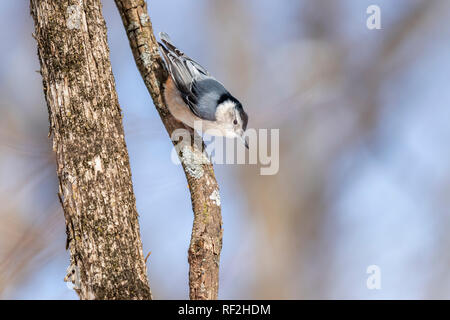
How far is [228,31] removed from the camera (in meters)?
5.52

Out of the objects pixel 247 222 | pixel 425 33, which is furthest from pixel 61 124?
pixel 425 33

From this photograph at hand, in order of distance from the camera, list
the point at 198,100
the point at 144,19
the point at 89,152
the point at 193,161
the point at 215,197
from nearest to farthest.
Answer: the point at 89,152
the point at 215,197
the point at 193,161
the point at 144,19
the point at 198,100

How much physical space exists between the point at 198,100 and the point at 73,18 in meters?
0.87

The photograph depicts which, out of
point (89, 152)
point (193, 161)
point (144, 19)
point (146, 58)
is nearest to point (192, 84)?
point (146, 58)

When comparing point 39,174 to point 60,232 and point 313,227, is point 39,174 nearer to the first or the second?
point 60,232

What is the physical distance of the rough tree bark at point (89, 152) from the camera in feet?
6.35

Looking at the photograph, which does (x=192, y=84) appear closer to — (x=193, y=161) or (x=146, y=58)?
(x=146, y=58)

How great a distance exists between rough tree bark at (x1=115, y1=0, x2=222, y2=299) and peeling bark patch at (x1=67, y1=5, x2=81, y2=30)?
464mm

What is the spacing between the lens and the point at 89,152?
2.05 meters

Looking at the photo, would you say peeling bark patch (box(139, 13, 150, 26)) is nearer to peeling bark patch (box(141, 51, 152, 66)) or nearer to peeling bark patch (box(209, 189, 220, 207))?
peeling bark patch (box(141, 51, 152, 66))

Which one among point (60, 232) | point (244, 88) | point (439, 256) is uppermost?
point (244, 88)

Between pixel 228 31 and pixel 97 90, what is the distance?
3614mm

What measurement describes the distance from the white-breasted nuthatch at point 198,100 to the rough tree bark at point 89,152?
545 millimetres
